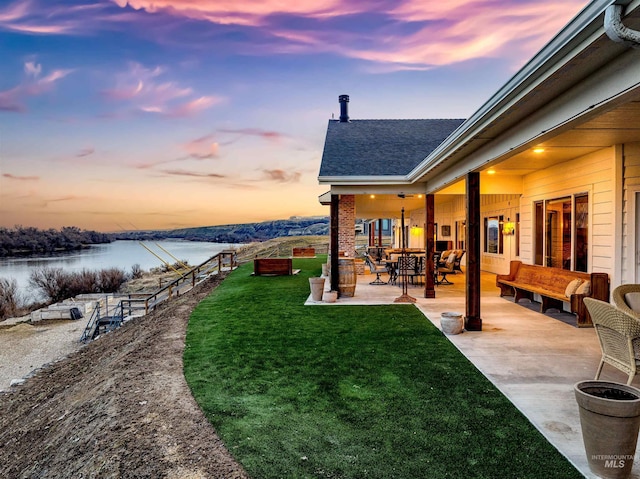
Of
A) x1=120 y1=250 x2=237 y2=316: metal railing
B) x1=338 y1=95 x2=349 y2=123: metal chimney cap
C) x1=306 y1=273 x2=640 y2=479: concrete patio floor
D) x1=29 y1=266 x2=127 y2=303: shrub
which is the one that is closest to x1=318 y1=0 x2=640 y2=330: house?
x1=306 y1=273 x2=640 y2=479: concrete patio floor

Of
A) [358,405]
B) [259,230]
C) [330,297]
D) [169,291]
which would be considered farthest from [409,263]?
[259,230]

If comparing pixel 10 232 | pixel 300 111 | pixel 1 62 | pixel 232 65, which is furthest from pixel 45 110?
pixel 10 232

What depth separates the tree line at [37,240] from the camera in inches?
2424

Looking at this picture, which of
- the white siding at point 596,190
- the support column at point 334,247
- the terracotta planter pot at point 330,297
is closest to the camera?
the white siding at point 596,190

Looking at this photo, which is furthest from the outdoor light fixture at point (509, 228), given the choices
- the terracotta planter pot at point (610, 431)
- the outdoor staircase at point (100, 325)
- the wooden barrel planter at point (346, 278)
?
the outdoor staircase at point (100, 325)

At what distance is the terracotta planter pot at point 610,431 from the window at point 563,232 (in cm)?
588

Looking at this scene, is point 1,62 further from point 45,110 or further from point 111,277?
point 111,277

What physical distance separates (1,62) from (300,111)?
12.0 metres

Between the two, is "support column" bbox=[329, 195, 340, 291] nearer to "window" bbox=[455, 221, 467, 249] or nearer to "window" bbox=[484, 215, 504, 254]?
"window" bbox=[484, 215, 504, 254]

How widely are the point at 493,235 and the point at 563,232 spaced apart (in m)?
5.86

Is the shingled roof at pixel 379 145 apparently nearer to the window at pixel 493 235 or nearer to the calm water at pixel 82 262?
the window at pixel 493 235

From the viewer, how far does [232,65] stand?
15102mm

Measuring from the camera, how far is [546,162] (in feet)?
27.1

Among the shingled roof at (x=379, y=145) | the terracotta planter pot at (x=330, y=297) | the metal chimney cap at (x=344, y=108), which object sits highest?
the metal chimney cap at (x=344, y=108)
